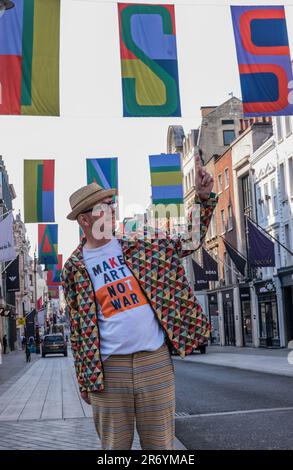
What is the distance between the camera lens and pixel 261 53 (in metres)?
Answer: 14.0

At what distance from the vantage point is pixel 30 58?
13117mm

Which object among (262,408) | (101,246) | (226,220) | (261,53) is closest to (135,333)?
(101,246)

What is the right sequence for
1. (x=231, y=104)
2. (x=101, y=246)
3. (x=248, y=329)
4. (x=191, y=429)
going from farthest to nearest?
(x=231, y=104), (x=248, y=329), (x=191, y=429), (x=101, y=246)

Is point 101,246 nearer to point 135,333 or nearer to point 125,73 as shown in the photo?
point 135,333

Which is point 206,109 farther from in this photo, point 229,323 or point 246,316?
point 246,316

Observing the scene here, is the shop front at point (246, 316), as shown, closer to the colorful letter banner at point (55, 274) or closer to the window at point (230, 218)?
the window at point (230, 218)

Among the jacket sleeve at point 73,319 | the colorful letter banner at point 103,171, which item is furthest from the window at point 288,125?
the jacket sleeve at point 73,319

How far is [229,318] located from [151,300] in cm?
4757

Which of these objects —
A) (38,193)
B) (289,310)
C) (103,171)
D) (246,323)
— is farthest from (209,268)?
(38,193)

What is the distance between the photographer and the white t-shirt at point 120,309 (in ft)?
12.0

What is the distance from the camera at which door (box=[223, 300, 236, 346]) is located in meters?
49.6

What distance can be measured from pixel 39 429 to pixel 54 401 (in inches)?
171

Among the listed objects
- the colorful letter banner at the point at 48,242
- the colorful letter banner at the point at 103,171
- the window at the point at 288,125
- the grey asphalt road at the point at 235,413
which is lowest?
the grey asphalt road at the point at 235,413

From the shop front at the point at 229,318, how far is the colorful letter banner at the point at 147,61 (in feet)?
122
